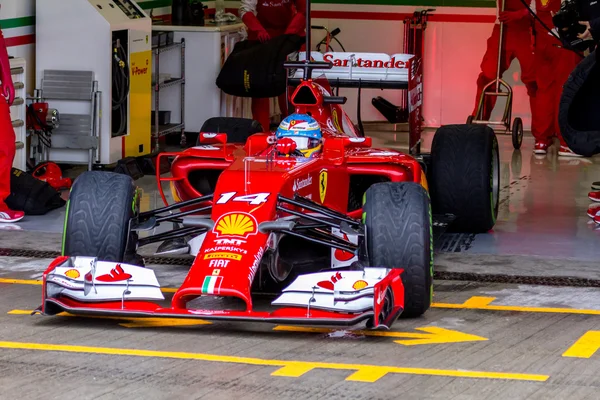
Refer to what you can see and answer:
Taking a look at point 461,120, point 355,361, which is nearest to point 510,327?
point 355,361

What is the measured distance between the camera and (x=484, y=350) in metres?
5.73

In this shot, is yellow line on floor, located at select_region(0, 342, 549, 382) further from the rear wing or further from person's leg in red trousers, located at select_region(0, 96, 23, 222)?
the rear wing

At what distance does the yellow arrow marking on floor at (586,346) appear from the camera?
18.7ft

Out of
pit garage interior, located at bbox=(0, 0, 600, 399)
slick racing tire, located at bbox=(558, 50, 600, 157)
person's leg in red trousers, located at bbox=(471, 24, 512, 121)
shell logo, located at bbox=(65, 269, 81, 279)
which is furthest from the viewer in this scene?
person's leg in red trousers, located at bbox=(471, 24, 512, 121)

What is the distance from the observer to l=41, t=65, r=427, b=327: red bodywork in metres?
5.63

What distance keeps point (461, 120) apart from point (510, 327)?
32.8 ft

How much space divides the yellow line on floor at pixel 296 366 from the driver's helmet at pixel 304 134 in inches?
79.5

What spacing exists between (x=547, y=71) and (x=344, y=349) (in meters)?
8.65

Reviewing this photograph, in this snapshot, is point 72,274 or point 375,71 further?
point 375,71

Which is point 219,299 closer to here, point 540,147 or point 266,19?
point 540,147

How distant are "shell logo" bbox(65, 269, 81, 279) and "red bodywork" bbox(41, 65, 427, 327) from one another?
0.09 meters

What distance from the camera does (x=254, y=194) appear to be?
634 cm

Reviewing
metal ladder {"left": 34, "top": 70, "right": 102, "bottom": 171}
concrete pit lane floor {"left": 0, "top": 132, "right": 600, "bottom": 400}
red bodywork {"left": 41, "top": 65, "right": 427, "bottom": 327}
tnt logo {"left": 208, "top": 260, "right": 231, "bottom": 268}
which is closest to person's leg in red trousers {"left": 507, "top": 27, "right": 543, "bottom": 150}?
metal ladder {"left": 34, "top": 70, "right": 102, "bottom": 171}

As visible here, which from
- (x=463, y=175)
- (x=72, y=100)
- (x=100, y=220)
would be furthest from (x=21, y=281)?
(x=72, y=100)
